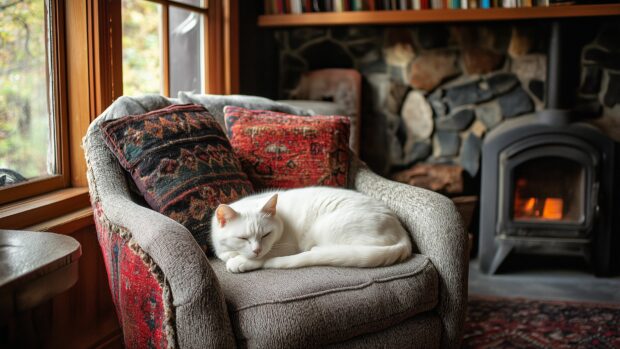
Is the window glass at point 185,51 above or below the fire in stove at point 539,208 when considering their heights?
above

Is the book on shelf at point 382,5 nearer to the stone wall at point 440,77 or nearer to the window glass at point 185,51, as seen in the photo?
the stone wall at point 440,77

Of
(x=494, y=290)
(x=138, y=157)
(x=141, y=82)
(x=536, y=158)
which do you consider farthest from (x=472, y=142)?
(x=138, y=157)

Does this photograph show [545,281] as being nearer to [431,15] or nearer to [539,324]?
[539,324]

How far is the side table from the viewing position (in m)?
0.91

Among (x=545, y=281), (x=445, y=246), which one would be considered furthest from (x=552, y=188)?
(x=445, y=246)

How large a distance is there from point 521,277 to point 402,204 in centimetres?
150

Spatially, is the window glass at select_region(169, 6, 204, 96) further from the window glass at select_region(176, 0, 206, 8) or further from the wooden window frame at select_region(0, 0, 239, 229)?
the wooden window frame at select_region(0, 0, 239, 229)

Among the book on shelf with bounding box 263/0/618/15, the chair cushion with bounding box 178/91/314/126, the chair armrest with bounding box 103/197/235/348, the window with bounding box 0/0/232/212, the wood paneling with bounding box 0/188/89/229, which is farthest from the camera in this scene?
the book on shelf with bounding box 263/0/618/15

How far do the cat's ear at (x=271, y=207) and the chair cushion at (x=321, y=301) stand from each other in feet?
0.60

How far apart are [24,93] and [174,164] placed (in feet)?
1.82

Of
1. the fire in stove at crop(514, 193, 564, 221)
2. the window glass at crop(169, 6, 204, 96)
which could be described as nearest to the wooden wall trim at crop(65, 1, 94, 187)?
the window glass at crop(169, 6, 204, 96)

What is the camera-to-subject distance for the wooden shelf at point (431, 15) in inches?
110

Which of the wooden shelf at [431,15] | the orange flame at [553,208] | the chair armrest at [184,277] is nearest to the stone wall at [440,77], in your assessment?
the wooden shelf at [431,15]

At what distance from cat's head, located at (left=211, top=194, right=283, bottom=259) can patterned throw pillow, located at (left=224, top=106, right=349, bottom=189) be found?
37 centimetres
